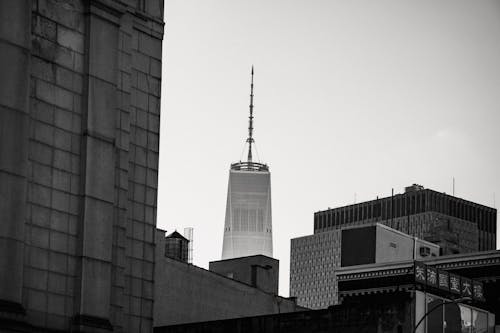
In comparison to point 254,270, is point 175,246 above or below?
above

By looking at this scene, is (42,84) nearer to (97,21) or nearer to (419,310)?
(97,21)

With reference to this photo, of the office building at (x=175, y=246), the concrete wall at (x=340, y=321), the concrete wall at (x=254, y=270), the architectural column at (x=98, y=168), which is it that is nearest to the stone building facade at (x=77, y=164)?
the architectural column at (x=98, y=168)

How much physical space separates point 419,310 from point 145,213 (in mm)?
26379

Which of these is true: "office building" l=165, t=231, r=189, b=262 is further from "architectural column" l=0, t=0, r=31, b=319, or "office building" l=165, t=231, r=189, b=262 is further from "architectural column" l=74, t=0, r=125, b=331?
"architectural column" l=0, t=0, r=31, b=319

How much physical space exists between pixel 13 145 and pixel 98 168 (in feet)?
10.9

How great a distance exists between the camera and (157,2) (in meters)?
40.1

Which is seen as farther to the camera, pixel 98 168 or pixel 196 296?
pixel 196 296

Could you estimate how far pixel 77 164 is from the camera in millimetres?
35688

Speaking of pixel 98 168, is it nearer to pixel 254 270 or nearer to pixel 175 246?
pixel 254 270

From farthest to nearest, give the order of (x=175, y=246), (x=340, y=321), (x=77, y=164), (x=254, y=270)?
1. (x=175, y=246)
2. (x=254, y=270)
3. (x=340, y=321)
4. (x=77, y=164)

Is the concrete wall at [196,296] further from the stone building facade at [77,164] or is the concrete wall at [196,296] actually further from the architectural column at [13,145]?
the architectural column at [13,145]

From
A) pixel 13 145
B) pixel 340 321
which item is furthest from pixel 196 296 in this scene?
pixel 13 145

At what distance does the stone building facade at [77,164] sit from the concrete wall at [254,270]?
56.7 meters

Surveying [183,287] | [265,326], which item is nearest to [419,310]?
[265,326]
